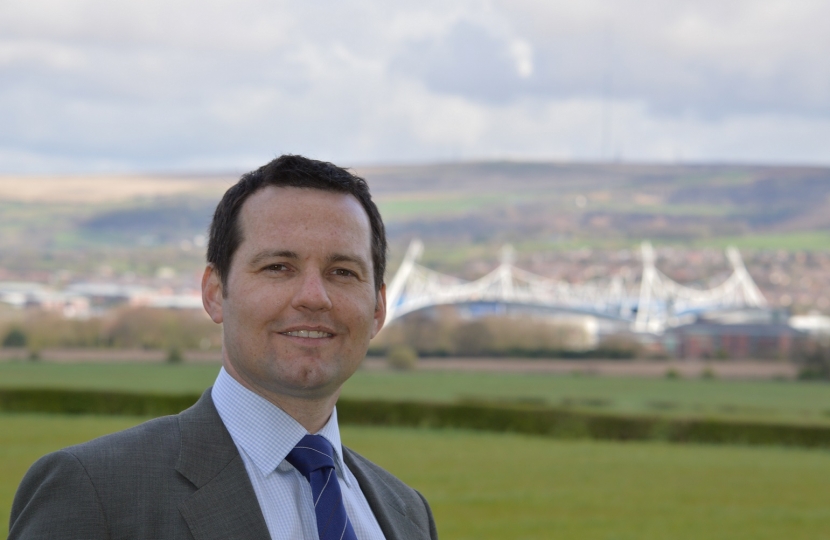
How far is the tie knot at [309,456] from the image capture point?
6.21 feet

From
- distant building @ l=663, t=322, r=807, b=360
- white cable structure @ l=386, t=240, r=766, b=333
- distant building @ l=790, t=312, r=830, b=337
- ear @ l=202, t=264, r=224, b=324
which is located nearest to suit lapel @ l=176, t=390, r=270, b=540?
ear @ l=202, t=264, r=224, b=324

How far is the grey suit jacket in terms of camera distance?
65.1 inches

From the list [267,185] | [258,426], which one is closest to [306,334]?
[258,426]

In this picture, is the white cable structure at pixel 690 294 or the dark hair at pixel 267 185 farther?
the white cable structure at pixel 690 294

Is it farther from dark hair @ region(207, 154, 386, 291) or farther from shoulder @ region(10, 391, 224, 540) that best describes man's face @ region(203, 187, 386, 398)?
shoulder @ region(10, 391, 224, 540)

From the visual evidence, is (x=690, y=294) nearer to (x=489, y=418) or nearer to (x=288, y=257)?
(x=489, y=418)

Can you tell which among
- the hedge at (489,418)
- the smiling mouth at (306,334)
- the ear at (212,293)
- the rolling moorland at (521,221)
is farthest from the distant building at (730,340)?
the smiling mouth at (306,334)

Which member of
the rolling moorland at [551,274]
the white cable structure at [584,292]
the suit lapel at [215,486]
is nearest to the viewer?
the suit lapel at [215,486]

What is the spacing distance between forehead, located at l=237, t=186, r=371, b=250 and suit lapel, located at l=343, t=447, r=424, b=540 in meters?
0.48

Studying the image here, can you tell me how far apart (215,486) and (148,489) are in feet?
0.39

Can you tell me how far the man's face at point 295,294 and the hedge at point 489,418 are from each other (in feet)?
80.3

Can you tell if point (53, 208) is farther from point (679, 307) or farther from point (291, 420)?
point (291, 420)

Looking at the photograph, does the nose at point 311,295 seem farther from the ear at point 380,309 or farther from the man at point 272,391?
the ear at point 380,309

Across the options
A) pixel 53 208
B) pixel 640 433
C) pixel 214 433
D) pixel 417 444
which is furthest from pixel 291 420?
pixel 53 208
